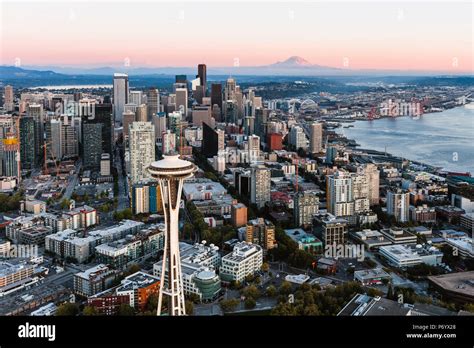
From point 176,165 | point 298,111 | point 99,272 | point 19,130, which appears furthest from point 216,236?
point 298,111

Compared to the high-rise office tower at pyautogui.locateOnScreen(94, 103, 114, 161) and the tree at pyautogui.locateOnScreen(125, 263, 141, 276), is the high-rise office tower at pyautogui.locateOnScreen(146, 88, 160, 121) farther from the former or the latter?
the tree at pyautogui.locateOnScreen(125, 263, 141, 276)

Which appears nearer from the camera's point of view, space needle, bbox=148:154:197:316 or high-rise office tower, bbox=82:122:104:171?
space needle, bbox=148:154:197:316

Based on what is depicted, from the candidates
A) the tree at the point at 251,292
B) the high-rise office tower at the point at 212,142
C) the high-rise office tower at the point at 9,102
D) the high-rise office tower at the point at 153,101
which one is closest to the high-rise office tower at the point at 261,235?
the tree at the point at 251,292

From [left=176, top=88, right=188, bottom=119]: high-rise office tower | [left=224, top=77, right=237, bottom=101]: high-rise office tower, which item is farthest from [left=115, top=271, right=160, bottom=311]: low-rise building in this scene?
[left=224, top=77, right=237, bottom=101]: high-rise office tower

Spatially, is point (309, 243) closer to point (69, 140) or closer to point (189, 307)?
point (189, 307)

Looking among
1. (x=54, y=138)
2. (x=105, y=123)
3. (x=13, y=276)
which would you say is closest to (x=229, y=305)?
(x=13, y=276)

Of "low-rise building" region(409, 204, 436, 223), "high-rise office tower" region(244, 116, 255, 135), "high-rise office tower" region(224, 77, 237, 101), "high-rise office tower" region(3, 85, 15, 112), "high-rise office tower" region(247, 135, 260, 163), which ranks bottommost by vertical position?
"low-rise building" region(409, 204, 436, 223)

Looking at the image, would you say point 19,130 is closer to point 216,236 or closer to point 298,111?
point 216,236
